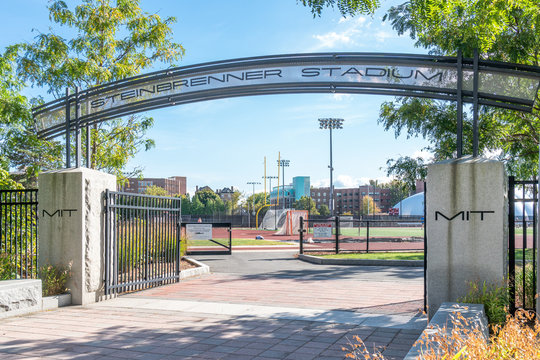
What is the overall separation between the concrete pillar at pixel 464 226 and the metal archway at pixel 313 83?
604 mm

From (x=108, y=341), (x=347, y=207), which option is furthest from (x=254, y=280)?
(x=347, y=207)

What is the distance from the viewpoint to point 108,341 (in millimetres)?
6273

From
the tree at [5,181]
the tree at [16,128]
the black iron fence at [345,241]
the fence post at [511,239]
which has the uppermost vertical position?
the tree at [16,128]

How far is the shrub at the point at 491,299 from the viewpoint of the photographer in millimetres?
6094

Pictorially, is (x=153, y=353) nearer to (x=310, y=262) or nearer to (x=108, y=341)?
(x=108, y=341)

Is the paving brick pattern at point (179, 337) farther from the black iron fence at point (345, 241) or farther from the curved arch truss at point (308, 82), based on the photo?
the black iron fence at point (345, 241)

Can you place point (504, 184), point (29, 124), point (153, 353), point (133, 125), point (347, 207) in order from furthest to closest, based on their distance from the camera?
point (347, 207)
point (133, 125)
point (29, 124)
point (504, 184)
point (153, 353)

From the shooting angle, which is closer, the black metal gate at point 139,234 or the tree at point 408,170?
the black metal gate at point 139,234

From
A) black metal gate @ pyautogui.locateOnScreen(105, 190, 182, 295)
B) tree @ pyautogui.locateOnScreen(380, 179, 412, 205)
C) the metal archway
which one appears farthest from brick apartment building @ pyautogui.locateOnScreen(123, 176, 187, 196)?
the metal archway

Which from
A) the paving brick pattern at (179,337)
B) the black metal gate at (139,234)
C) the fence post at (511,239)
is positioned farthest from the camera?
the black metal gate at (139,234)

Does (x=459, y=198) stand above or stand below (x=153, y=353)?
above

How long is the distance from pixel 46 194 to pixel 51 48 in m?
6.68

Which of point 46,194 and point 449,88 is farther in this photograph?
point 46,194

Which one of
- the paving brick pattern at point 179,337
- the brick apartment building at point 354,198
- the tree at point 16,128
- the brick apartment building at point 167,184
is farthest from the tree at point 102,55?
the brick apartment building at point 354,198
